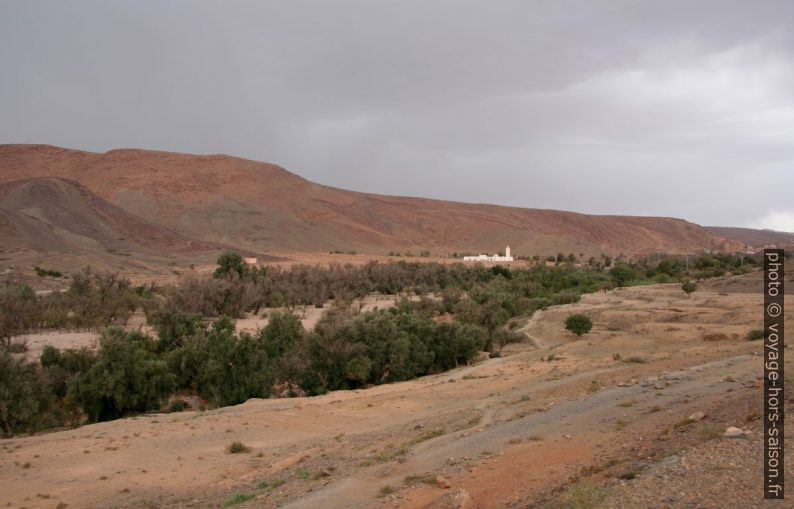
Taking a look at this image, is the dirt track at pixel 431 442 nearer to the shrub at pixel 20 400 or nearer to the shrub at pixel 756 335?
the shrub at pixel 756 335

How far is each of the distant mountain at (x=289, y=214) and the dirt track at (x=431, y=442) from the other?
3338 inches

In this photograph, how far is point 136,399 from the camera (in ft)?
76.0

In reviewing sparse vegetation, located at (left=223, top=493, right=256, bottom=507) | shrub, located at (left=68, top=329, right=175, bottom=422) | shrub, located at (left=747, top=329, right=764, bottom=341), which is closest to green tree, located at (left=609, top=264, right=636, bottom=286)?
shrub, located at (left=747, top=329, right=764, bottom=341)

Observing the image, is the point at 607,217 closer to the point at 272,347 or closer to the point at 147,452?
the point at 272,347

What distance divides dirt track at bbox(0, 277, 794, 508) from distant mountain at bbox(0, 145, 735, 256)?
8479 centimetres

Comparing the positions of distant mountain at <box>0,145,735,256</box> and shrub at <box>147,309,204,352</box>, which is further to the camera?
distant mountain at <box>0,145,735,256</box>

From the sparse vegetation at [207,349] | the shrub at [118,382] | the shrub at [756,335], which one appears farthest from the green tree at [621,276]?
the shrub at [118,382]

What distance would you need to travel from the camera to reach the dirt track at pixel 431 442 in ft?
32.1

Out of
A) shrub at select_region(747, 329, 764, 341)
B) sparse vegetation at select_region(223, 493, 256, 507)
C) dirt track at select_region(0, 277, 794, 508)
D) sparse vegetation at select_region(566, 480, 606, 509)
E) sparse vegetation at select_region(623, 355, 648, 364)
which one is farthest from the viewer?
shrub at select_region(747, 329, 764, 341)

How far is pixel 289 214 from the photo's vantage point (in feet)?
431

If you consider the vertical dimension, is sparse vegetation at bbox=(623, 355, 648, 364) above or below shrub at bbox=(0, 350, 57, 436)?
above

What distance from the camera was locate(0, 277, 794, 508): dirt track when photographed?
979 centimetres

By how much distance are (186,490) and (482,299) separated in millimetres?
33167

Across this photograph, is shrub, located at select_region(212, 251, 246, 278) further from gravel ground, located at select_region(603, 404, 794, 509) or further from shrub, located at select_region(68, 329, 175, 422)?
gravel ground, located at select_region(603, 404, 794, 509)
